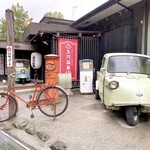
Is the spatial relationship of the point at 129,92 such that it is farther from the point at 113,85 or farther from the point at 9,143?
the point at 9,143

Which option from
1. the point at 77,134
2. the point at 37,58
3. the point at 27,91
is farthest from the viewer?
the point at 37,58

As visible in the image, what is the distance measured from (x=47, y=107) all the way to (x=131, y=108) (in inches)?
89.6

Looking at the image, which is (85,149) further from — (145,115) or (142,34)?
(142,34)

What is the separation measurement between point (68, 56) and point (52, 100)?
506 centimetres

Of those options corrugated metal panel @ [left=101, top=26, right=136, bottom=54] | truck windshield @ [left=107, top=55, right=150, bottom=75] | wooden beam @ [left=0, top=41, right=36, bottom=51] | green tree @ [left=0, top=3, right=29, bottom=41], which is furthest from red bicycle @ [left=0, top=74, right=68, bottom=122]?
green tree @ [left=0, top=3, right=29, bottom=41]

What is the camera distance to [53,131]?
4898mm

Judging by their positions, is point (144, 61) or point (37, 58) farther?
point (37, 58)

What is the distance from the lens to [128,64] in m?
6.22

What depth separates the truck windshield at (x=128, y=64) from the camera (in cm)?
612

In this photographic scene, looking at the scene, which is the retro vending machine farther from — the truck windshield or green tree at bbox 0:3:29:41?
green tree at bbox 0:3:29:41

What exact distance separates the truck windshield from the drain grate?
3175 mm

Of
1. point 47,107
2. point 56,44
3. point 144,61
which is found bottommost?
point 47,107

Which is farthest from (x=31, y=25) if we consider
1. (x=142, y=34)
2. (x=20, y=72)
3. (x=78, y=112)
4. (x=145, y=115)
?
(x=145, y=115)

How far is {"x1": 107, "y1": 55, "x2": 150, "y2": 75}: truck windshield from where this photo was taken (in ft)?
20.1
